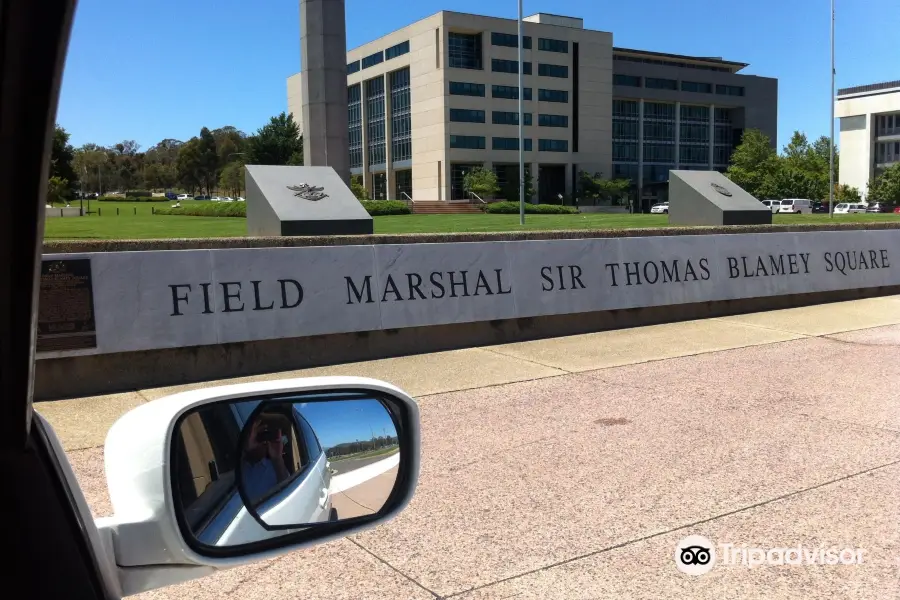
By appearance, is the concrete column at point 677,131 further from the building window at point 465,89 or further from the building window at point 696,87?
the building window at point 465,89

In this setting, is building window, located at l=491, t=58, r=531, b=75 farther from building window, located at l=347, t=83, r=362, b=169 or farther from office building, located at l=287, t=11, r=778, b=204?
building window, located at l=347, t=83, r=362, b=169

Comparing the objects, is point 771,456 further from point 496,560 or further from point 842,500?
point 496,560

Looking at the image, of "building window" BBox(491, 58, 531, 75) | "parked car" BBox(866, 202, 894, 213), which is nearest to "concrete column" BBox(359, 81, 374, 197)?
"building window" BBox(491, 58, 531, 75)

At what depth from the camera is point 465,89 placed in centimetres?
8425

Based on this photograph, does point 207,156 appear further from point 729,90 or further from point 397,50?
point 729,90

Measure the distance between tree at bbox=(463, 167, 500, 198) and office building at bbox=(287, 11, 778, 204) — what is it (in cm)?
277

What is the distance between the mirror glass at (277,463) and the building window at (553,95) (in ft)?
298

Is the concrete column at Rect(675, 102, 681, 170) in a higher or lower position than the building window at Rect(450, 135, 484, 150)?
higher

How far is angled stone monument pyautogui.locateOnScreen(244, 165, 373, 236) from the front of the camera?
11430 mm

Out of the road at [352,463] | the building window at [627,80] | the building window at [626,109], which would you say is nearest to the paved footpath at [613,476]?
the road at [352,463]

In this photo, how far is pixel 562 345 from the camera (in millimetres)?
9555

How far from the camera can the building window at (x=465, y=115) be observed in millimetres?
84075

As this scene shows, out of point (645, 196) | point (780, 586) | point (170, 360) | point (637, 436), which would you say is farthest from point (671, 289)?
point (645, 196)

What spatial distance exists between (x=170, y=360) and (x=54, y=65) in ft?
23.3
